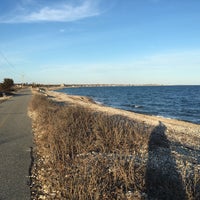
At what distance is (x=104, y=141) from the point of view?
10.1 meters

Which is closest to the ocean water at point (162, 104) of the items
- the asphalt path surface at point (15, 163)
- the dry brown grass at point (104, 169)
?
the asphalt path surface at point (15, 163)

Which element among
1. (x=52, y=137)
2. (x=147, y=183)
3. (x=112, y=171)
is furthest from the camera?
(x=52, y=137)

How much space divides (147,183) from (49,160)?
2.84m

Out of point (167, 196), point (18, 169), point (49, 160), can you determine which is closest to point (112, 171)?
point (167, 196)

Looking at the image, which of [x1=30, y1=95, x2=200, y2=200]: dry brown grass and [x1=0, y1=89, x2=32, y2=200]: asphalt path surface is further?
[x1=0, y1=89, x2=32, y2=200]: asphalt path surface

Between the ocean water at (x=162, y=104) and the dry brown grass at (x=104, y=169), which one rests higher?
the dry brown grass at (x=104, y=169)

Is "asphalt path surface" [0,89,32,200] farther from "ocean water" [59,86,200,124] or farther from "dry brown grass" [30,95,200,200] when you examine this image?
"ocean water" [59,86,200,124]

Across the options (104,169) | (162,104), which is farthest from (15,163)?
(162,104)

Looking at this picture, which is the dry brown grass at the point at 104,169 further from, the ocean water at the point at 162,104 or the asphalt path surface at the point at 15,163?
the ocean water at the point at 162,104

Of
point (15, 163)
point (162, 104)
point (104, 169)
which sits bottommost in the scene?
point (162, 104)

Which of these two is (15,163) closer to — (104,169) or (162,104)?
(104,169)

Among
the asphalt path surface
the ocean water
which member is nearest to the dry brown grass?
the asphalt path surface

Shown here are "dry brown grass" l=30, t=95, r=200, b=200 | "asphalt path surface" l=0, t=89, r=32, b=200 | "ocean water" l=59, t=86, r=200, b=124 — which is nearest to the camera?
"dry brown grass" l=30, t=95, r=200, b=200

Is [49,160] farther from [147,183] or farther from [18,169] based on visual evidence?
[147,183]
